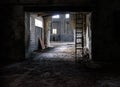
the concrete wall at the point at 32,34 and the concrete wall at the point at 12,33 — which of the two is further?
the concrete wall at the point at 32,34

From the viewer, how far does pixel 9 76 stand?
679 cm

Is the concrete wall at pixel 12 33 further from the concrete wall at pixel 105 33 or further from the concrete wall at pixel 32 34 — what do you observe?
the concrete wall at pixel 105 33

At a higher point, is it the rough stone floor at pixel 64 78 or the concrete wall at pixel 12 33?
the concrete wall at pixel 12 33

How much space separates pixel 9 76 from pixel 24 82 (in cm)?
109

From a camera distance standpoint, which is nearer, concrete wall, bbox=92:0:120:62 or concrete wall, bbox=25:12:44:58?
concrete wall, bbox=92:0:120:62

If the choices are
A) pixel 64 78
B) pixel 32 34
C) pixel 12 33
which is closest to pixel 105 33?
pixel 64 78

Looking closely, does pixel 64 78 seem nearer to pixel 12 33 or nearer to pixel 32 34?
pixel 12 33

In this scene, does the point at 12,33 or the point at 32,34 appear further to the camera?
the point at 32,34

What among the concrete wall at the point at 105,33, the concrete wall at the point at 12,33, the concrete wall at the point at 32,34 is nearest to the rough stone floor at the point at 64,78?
the concrete wall at the point at 105,33

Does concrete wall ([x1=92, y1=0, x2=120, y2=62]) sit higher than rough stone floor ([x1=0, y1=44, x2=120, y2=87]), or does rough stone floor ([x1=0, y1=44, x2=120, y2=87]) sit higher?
concrete wall ([x1=92, y1=0, x2=120, y2=62])

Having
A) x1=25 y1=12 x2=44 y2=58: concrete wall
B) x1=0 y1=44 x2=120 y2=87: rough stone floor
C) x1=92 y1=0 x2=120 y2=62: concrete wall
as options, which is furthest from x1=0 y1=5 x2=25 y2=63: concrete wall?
x1=92 y1=0 x2=120 y2=62: concrete wall

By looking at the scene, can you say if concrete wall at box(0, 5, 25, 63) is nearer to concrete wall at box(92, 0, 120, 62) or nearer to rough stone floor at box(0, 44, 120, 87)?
rough stone floor at box(0, 44, 120, 87)

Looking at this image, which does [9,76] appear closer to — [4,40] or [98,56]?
[4,40]

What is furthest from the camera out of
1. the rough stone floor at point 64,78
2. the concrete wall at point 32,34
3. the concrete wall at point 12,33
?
the concrete wall at point 32,34
